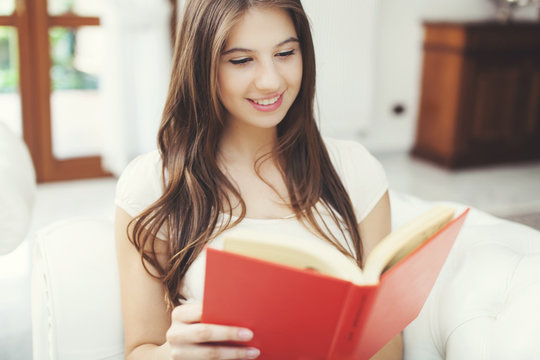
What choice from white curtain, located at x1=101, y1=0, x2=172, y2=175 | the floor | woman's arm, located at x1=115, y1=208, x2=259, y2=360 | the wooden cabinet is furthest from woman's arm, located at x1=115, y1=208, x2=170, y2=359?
the wooden cabinet

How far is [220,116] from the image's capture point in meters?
1.09

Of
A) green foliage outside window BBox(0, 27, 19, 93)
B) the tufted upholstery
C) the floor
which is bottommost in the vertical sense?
the floor

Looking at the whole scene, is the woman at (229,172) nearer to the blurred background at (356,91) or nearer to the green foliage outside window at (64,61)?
the blurred background at (356,91)

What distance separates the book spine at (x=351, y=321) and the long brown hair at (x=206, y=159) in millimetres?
332

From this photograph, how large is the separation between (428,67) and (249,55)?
363 cm

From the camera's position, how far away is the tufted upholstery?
1.10 meters

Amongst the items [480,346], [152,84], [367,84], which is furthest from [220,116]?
[367,84]

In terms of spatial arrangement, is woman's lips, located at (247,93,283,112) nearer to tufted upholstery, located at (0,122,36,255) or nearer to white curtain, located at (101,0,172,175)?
tufted upholstery, located at (0,122,36,255)

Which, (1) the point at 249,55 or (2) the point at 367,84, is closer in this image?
(1) the point at 249,55

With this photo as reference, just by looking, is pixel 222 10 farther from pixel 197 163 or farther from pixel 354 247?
pixel 354 247

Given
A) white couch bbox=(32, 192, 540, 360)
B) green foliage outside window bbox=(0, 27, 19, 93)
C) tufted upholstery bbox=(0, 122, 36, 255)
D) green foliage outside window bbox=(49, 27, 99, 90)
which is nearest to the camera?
white couch bbox=(32, 192, 540, 360)

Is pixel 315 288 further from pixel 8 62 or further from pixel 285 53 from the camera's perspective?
pixel 8 62

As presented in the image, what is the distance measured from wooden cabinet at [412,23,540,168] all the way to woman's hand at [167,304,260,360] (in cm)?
360

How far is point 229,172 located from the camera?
114cm
